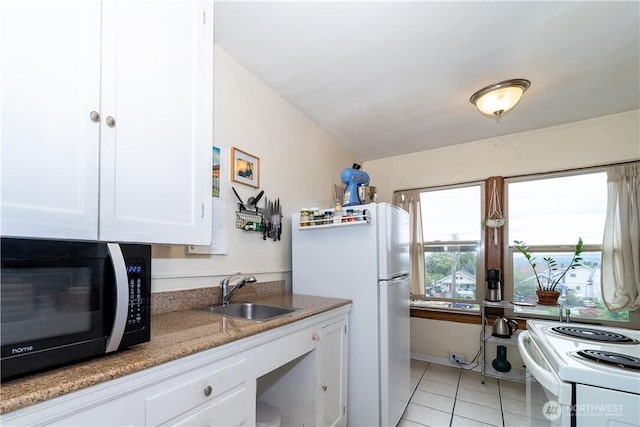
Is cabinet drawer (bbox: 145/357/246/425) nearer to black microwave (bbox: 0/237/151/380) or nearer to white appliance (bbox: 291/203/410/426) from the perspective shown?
black microwave (bbox: 0/237/151/380)

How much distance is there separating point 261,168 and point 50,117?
4.61ft

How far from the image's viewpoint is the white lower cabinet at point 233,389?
70 cm

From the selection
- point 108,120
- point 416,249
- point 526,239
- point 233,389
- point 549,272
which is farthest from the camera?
point 416,249

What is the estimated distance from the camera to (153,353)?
843mm

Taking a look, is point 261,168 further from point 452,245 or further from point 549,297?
point 549,297

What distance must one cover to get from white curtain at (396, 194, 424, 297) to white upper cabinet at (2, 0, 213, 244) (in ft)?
8.86

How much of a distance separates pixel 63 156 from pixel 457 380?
3362 millimetres

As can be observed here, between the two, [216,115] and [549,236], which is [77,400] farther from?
[549,236]

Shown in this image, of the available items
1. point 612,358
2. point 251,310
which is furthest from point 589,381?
point 251,310

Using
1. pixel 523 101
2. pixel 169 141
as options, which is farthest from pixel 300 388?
pixel 523 101

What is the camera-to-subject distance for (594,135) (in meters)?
2.72

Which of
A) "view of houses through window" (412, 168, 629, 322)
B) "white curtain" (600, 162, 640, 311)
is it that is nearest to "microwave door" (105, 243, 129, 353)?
"view of houses through window" (412, 168, 629, 322)

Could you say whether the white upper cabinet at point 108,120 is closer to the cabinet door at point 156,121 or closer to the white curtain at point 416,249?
the cabinet door at point 156,121

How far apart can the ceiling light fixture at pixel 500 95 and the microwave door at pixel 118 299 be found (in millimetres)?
2364
